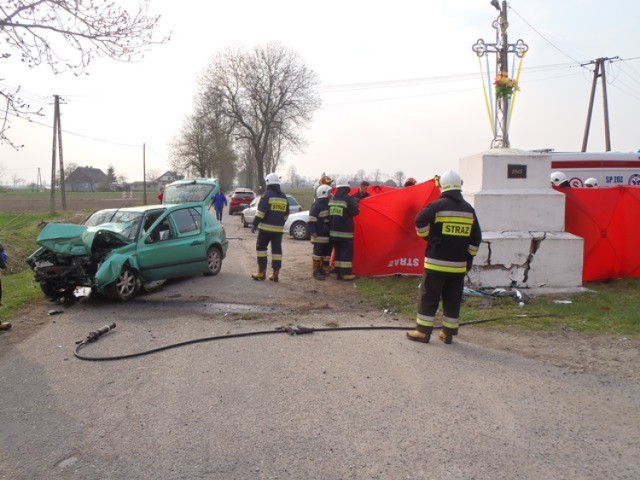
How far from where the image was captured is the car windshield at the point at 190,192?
37.7ft

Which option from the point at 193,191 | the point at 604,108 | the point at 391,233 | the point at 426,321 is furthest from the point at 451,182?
the point at 604,108

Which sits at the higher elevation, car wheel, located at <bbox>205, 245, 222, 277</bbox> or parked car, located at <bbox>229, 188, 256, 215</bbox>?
parked car, located at <bbox>229, 188, 256, 215</bbox>

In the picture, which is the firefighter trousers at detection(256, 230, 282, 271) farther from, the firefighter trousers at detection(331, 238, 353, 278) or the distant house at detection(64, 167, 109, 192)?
the distant house at detection(64, 167, 109, 192)

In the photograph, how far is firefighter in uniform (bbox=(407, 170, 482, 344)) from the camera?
597 centimetres

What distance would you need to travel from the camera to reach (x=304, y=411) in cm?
421

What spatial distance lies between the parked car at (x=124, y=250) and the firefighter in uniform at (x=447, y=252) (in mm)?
4864

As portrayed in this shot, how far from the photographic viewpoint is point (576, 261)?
28.3 feet

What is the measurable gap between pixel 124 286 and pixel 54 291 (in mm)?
1190

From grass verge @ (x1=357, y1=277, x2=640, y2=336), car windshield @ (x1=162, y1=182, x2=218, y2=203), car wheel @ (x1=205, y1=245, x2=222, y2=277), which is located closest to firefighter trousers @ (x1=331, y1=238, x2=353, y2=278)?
grass verge @ (x1=357, y1=277, x2=640, y2=336)

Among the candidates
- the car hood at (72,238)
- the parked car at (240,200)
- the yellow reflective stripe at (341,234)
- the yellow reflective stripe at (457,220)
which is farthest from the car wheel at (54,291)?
the parked car at (240,200)

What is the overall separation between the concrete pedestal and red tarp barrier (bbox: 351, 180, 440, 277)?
1345mm

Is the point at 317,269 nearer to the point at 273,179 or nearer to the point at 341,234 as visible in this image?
the point at 341,234

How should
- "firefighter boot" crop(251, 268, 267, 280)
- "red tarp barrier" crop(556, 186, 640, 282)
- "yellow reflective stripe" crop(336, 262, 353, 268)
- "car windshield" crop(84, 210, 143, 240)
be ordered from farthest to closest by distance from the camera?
1. "firefighter boot" crop(251, 268, 267, 280)
2. "yellow reflective stripe" crop(336, 262, 353, 268)
3. "red tarp barrier" crop(556, 186, 640, 282)
4. "car windshield" crop(84, 210, 143, 240)

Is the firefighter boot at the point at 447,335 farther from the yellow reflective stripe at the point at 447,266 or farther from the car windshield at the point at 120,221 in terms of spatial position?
the car windshield at the point at 120,221
